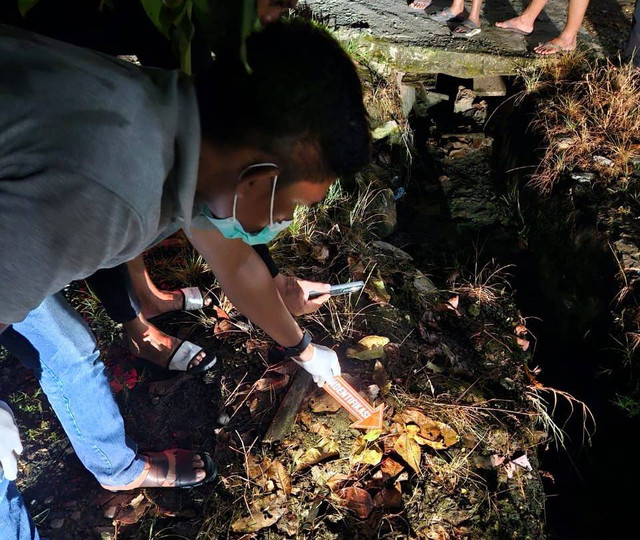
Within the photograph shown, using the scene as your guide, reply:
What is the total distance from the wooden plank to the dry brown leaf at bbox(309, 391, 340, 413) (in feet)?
0.18

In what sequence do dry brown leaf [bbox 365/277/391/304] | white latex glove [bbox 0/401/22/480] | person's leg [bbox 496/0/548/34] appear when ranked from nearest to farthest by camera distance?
white latex glove [bbox 0/401/22/480] < dry brown leaf [bbox 365/277/391/304] < person's leg [bbox 496/0/548/34]

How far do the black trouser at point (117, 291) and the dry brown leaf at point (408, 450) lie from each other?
3.47 ft

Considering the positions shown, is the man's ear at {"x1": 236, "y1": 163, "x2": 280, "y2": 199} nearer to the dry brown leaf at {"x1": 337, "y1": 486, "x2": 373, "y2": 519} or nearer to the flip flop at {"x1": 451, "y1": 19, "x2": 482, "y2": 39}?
the dry brown leaf at {"x1": 337, "y1": 486, "x2": 373, "y2": 519}

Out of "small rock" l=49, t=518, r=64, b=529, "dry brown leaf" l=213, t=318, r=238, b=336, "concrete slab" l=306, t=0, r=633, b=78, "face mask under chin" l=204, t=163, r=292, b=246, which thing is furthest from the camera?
"concrete slab" l=306, t=0, r=633, b=78

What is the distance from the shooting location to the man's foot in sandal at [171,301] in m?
2.78

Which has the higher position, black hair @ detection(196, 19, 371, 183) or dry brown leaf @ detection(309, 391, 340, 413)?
black hair @ detection(196, 19, 371, 183)

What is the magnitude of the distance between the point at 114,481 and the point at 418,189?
324 cm

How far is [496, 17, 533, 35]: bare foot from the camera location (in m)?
4.52

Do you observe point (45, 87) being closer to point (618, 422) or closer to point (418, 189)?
point (618, 422)

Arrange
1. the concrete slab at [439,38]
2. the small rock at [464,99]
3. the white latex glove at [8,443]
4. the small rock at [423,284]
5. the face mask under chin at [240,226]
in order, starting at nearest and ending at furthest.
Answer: the face mask under chin at [240,226] < the white latex glove at [8,443] < the small rock at [423,284] < the concrete slab at [439,38] < the small rock at [464,99]

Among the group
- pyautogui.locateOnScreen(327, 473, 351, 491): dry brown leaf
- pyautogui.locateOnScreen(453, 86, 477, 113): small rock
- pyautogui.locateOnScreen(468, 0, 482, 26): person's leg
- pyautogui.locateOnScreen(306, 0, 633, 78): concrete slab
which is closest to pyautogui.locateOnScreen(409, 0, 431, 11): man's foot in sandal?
pyautogui.locateOnScreen(306, 0, 633, 78): concrete slab

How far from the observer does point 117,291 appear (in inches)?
89.2

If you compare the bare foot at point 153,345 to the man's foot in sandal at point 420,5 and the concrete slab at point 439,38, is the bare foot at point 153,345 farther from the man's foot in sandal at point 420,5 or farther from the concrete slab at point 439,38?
the man's foot in sandal at point 420,5

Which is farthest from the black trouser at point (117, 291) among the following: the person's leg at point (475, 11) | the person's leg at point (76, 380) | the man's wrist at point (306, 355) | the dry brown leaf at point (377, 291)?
the person's leg at point (475, 11)
